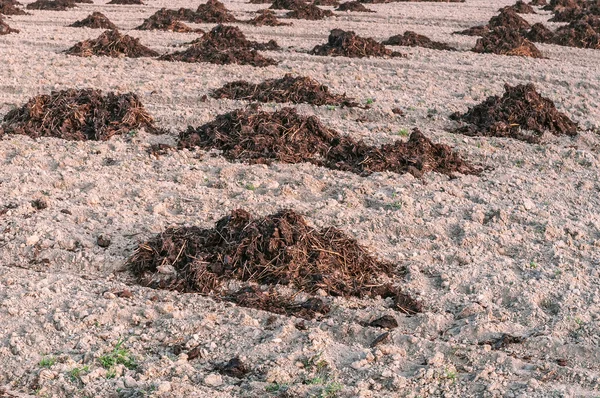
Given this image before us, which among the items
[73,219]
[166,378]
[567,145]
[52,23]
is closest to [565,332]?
[166,378]

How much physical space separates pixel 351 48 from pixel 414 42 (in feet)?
6.24

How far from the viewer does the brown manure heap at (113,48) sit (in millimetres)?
14133

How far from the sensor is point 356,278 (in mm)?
6070

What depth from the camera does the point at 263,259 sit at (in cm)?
606

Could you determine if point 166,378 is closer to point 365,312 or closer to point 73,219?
point 365,312

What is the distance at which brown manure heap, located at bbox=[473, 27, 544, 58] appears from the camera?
15.2 meters

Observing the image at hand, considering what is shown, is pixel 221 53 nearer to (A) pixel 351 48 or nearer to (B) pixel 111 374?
(A) pixel 351 48

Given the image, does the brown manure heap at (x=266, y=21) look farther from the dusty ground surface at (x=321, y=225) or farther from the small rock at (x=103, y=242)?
the small rock at (x=103, y=242)

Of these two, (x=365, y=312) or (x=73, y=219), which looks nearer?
(x=365, y=312)

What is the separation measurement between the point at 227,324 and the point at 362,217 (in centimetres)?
218

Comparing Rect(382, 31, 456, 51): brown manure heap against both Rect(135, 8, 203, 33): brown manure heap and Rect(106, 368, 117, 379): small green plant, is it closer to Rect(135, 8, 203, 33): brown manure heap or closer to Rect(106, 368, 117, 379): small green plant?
Rect(135, 8, 203, 33): brown manure heap

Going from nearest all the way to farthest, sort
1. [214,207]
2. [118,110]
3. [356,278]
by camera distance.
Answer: [356,278], [214,207], [118,110]

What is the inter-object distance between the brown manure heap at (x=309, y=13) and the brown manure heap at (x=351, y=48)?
18.8 feet

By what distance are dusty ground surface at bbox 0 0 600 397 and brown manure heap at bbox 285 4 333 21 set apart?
8512mm
